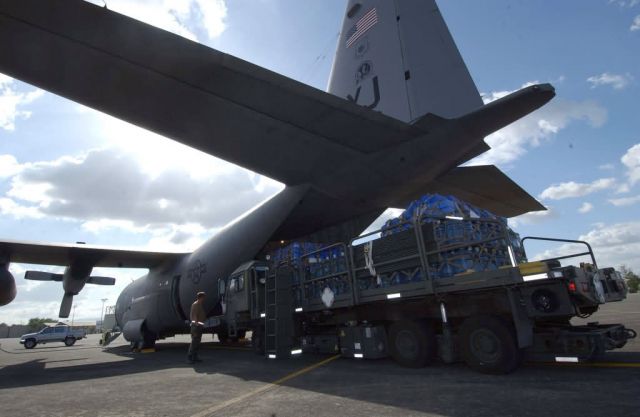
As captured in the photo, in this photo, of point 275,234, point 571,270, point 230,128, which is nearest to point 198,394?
point 230,128

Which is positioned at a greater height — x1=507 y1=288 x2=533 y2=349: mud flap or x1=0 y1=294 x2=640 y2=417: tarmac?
x1=507 y1=288 x2=533 y2=349: mud flap

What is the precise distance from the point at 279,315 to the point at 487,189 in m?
7.31

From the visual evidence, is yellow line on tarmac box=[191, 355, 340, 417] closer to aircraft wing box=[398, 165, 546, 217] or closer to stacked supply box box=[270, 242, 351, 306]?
stacked supply box box=[270, 242, 351, 306]

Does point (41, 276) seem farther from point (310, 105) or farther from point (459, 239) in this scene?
point (459, 239)

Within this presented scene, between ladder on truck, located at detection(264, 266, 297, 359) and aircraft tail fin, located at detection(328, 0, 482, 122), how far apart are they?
5.47m

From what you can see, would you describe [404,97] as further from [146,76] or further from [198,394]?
[198,394]

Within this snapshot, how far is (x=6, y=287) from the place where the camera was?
1570 centimetres

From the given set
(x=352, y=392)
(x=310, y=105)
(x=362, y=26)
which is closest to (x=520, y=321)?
(x=352, y=392)

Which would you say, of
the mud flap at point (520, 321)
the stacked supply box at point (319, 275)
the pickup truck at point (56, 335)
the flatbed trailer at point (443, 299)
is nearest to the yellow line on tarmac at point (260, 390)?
the flatbed trailer at point (443, 299)

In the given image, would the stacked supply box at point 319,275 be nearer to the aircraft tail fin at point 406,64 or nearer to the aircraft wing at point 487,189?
the aircraft wing at point 487,189

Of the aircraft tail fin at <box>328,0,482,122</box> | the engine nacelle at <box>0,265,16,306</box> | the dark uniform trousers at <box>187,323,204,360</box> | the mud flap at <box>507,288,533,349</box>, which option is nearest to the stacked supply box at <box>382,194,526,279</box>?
the mud flap at <box>507,288,533,349</box>

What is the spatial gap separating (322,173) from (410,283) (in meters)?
4.83

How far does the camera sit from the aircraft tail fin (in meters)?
9.45

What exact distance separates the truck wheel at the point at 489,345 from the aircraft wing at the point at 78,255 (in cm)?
1569
